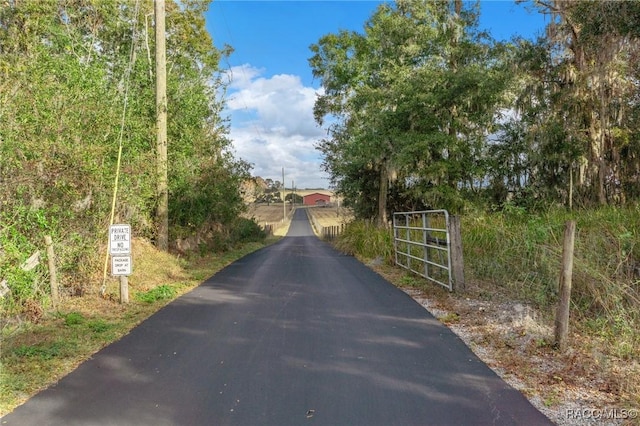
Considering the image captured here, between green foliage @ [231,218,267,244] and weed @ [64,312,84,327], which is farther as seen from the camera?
green foliage @ [231,218,267,244]

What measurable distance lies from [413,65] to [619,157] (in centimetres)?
882

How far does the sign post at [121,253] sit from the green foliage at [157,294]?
1.29 feet

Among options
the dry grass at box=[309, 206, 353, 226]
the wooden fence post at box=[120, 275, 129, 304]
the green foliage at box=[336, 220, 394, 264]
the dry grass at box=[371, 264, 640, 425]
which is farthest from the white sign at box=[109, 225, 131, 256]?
the dry grass at box=[309, 206, 353, 226]

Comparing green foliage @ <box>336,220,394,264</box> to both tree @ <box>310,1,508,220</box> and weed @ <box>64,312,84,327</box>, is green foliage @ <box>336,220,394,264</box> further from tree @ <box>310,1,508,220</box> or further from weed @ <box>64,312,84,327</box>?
weed @ <box>64,312,84,327</box>

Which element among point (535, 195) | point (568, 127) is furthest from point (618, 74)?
point (535, 195)

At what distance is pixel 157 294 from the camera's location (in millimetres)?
8570

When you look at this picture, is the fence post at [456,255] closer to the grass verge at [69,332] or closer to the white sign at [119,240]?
the grass verge at [69,332]

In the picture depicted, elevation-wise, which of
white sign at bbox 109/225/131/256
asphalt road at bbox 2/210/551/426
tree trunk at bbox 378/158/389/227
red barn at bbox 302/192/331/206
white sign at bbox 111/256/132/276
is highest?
red barn at bbox 302/192/331/206

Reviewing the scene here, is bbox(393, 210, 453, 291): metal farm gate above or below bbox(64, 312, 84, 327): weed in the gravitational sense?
above

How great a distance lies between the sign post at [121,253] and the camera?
780cm

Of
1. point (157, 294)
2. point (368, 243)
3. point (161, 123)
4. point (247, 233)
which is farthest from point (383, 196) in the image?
point (157, 294)

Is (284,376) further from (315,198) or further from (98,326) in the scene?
(315,198)

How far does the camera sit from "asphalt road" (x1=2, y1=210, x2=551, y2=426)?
3604mm

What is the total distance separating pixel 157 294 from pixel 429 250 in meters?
6.04
